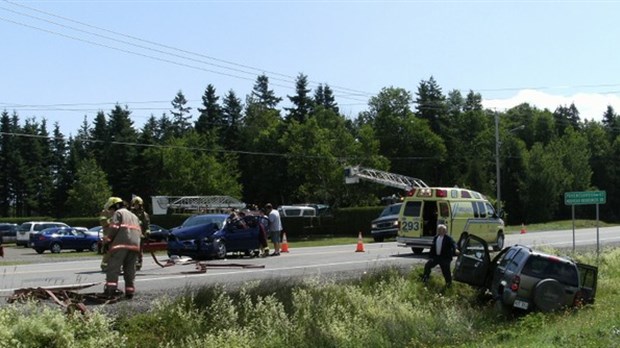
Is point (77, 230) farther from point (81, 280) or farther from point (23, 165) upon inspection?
point (23, 165)

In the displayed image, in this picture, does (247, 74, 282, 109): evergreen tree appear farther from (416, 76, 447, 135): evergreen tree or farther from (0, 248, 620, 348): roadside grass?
(0, 248, 620, 348): roadside grass

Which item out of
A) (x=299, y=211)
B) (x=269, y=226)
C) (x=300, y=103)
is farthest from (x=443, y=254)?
(x=300, y=103)

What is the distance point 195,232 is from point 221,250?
3.41 ft

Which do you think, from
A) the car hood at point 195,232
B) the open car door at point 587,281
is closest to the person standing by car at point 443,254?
the open car door at point 587,281

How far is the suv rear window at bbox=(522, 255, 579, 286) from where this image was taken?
1661 cm

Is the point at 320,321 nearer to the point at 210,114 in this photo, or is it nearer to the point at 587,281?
the point at 587,281

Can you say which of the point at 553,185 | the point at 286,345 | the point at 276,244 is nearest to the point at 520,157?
the point at 553,185

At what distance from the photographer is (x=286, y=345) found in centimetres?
1257

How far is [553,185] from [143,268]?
68320 mm

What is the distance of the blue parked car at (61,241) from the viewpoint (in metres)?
37.9

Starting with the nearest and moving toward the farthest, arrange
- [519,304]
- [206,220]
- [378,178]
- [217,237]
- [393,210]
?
[519,304] < [217,237] < [206,220] < [393,210] < [378,178]

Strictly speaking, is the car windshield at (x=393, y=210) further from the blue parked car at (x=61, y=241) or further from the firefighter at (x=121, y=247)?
the firefighter at (x=121, y=247)

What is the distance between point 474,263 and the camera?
1770 cm

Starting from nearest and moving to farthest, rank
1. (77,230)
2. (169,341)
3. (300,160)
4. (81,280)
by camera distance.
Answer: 1. (169,341)
2. (81,280)
3. (77,230)
4. (300,160)
